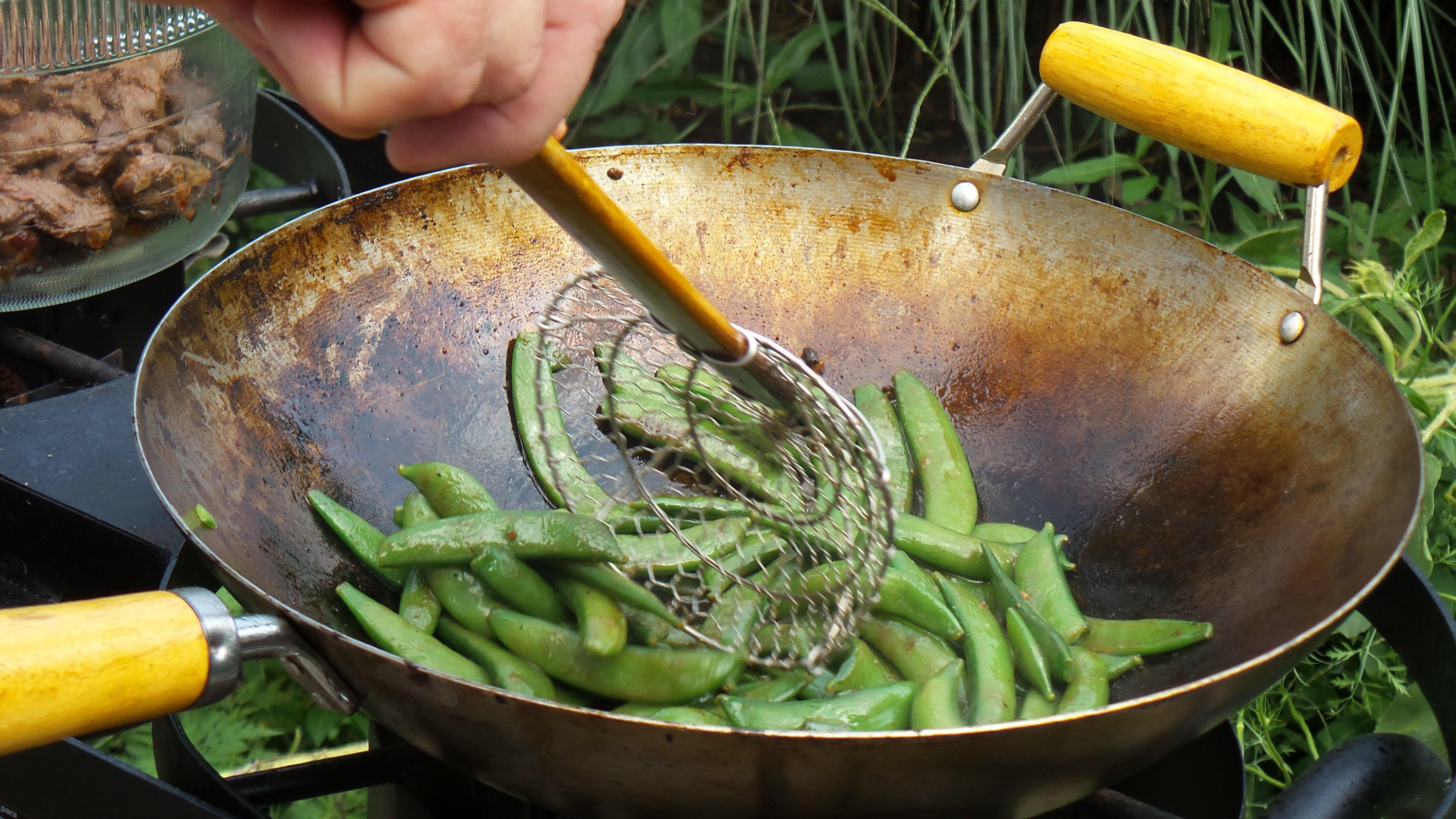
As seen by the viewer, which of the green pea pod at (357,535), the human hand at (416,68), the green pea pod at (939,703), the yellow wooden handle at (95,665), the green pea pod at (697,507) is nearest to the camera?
the human hand at (416,68)

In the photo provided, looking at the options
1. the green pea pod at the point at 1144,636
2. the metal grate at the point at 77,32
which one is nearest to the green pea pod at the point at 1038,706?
the green pea pod at the point at 1144,636

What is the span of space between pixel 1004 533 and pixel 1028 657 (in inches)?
10.3

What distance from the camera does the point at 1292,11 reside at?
3133mm

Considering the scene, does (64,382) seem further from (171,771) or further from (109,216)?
(171,771)

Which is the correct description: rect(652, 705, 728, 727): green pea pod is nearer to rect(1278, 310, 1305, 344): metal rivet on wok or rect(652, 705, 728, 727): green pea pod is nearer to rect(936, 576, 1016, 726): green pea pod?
rect(936, 576, 1016, 726): green pea pod

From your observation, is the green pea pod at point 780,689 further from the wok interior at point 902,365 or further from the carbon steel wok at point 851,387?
the wok interior at point 902,365

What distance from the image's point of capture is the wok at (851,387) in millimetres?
950

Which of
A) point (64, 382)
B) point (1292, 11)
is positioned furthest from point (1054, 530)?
point (1292, 11)

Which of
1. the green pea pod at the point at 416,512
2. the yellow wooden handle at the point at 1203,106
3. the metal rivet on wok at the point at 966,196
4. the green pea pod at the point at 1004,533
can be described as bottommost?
the green pea pod at the point at 416,512

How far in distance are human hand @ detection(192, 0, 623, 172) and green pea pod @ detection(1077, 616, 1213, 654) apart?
941 mm

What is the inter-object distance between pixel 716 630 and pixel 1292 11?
2.74 metres

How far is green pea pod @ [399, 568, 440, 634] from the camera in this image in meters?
1.31

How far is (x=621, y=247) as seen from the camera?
0.97 metres

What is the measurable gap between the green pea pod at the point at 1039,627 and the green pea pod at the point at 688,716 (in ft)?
1.28
